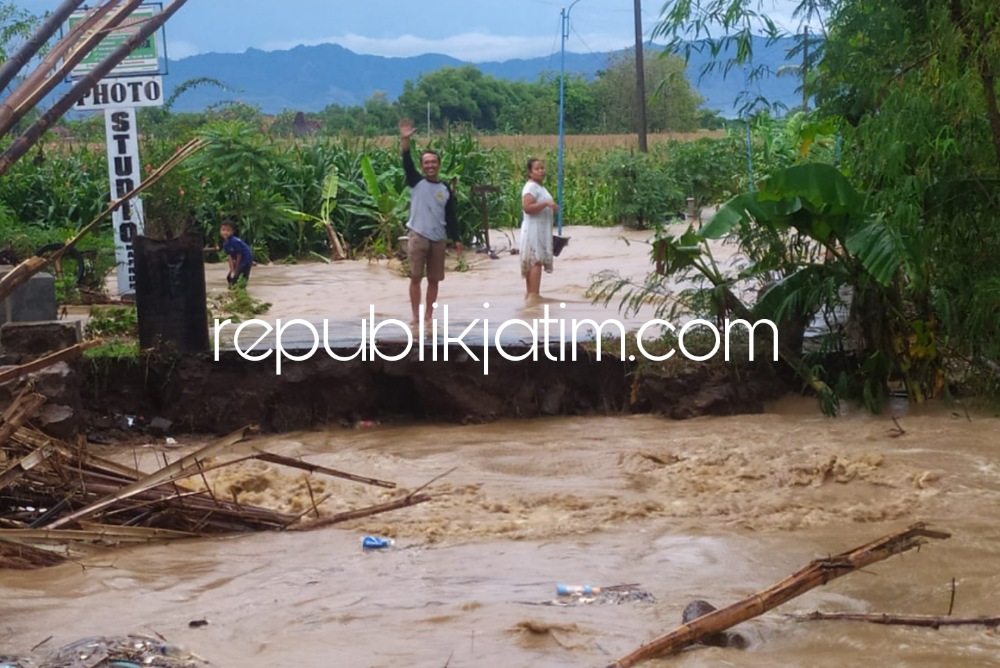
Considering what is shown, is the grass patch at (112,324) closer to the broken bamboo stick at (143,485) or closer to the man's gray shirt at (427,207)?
the man's gray shirt at (427,207)

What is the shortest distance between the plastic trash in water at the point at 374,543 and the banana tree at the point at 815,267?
12.4 feet

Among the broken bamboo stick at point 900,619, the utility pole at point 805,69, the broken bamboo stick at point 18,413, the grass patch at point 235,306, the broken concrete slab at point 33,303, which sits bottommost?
the broken bamboo stick at point 900,619

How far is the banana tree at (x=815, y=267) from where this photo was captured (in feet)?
30.2

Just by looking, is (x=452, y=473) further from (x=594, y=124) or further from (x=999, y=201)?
(x=594, y=124)

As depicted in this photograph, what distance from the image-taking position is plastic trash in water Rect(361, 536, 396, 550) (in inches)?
274

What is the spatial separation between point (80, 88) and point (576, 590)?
4693mm

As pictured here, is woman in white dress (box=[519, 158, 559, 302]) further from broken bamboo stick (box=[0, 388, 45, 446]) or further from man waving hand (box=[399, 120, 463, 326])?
broken bamboo stick (box=[0, 388, 45, 446])

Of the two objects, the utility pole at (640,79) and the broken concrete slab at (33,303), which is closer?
the broken concrete slab at (33,303)

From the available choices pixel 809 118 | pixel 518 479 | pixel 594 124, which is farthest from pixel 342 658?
pixel 594 124

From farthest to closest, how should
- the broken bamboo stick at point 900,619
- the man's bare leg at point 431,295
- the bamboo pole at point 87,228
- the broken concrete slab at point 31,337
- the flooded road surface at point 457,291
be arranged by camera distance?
the flooded road surface at point 457,291 < the man's bare leg at point 431,295 < the broken concrete slab at point 31,337 < the broken bamboo stick at point 900,619 < the bamboo pole at point 87,228

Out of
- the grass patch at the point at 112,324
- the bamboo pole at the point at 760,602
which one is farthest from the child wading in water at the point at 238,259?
the bamboo pole at the point at 760,602

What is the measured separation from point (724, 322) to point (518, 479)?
8.13 feet

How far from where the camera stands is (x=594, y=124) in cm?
5134

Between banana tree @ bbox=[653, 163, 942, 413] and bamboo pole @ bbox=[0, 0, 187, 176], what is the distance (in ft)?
25.5
